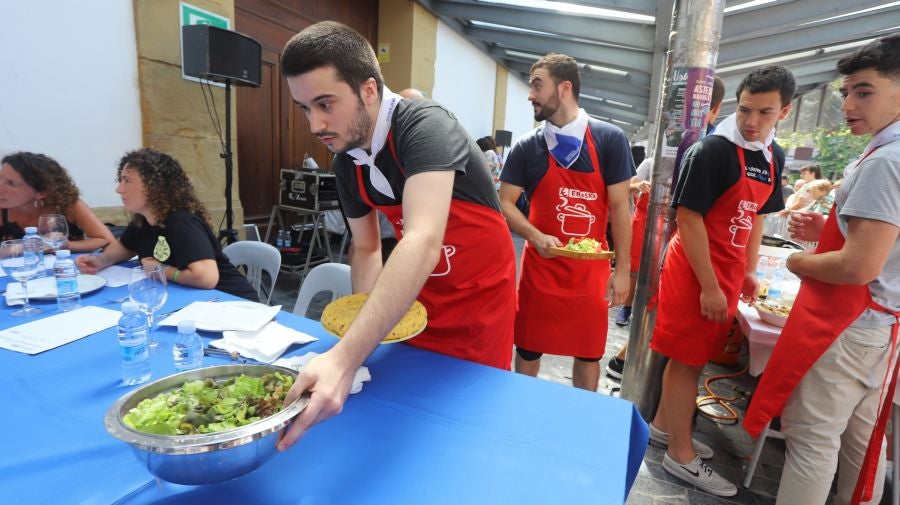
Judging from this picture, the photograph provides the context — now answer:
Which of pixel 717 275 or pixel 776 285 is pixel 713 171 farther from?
pixel 776 285

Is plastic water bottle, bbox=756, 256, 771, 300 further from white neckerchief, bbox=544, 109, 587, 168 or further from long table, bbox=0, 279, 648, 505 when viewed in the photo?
long table, bbox=0, 279, 648, 505

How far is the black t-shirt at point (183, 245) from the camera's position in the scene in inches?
84.0

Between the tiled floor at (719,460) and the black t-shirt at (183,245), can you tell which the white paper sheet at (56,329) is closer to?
the black t-shirt at (183,245)

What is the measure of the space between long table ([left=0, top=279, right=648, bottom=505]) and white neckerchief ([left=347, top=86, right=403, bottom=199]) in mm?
579

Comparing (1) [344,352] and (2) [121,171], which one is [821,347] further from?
(2) [121,171]

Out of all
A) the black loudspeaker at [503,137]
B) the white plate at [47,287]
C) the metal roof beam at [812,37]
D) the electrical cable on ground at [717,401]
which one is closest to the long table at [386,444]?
the white plate at [47,287]

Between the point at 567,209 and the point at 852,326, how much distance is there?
128 cm

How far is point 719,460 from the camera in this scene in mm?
2449

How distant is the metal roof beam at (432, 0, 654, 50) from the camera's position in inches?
265

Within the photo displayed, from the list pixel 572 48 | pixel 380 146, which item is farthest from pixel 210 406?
pixel 572 48

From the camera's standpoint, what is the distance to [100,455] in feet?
3.05

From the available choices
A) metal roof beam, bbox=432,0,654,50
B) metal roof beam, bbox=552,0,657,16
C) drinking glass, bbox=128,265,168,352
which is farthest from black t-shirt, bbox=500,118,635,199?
metal roof beam, bbox=432,0,654,50

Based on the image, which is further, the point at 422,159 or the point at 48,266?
the point at 48,266

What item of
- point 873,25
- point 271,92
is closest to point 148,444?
point 271,92
